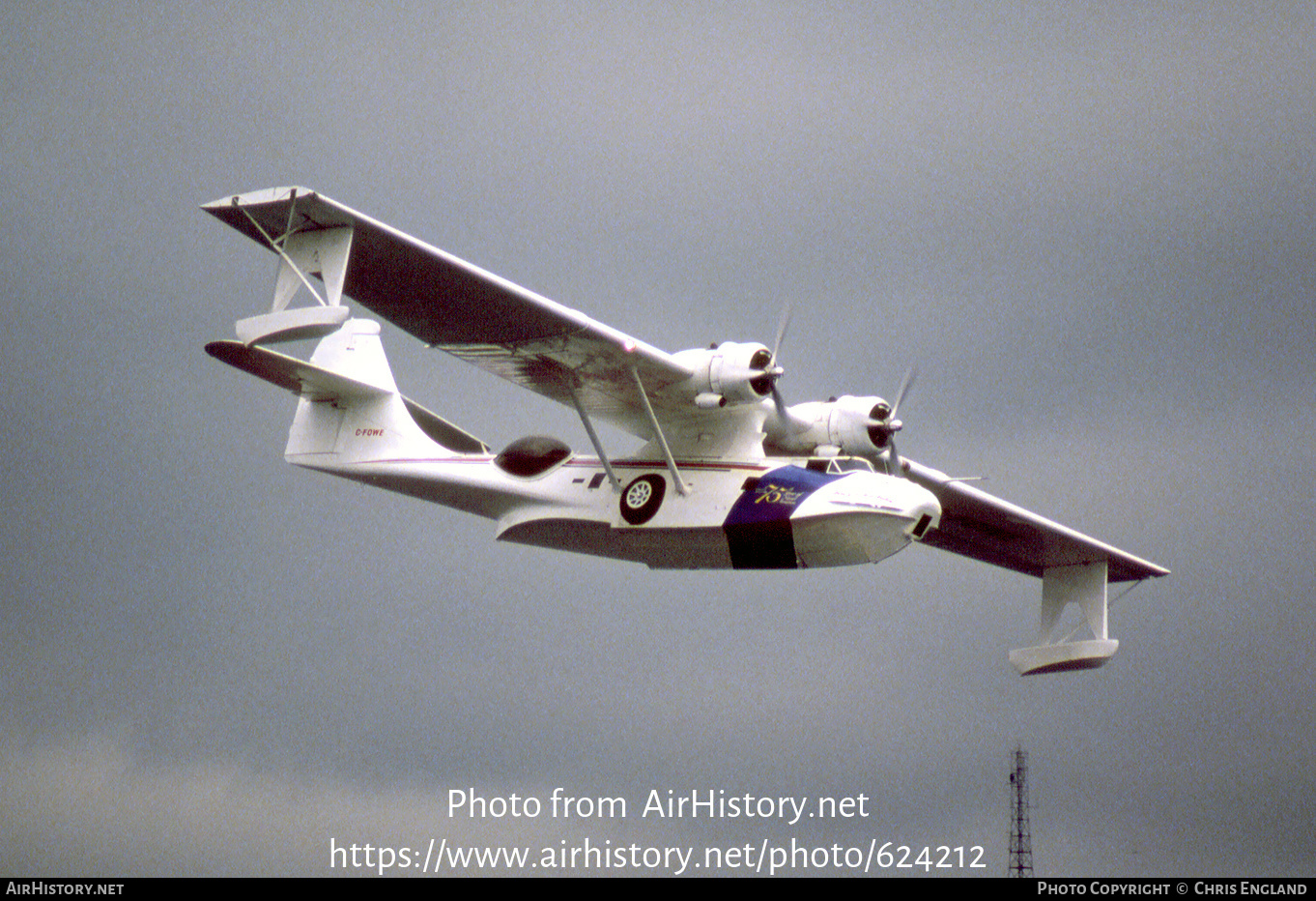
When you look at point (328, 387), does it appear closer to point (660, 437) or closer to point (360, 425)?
point (360, 425)

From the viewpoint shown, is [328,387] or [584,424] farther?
[328,387]

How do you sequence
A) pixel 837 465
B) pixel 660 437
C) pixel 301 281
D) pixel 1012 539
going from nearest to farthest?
pixel 301 281, pixel 837 465, pixel 660 437, pixel 1012 539

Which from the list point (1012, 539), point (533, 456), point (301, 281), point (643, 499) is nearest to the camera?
point (301, 281)

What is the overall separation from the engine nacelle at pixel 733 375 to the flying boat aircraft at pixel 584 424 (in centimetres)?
3

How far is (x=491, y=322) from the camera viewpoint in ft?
98.4

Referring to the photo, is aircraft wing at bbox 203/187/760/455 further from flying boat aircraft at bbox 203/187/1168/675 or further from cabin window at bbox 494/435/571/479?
cabin window at bbox 494/435/571/479

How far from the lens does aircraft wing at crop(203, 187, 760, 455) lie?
95.2 ft

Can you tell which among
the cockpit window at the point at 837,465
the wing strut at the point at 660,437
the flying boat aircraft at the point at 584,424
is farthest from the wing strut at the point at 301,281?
the cockpit window at the point at 837,465

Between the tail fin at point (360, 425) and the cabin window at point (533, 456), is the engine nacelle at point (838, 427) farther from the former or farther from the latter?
the tail fin at point (360, 425)

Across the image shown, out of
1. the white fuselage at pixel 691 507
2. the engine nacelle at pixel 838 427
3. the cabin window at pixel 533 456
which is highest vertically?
the engine nacelle at pixel 838 427

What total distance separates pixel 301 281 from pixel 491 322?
3.03 metres

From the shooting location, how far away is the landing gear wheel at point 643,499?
30.4 m

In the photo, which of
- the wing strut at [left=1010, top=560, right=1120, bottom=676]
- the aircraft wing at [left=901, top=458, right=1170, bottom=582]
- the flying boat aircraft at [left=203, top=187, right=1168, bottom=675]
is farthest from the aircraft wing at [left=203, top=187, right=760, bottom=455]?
the wing strut at [left=1010, top=560, right=1120, bottom=676]

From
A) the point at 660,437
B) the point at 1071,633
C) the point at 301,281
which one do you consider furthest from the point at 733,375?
the point at 1071,633
